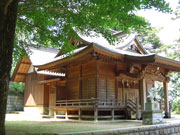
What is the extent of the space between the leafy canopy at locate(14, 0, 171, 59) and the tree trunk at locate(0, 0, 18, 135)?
1.93m

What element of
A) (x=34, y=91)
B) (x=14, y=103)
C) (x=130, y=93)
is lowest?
(x=14, y=103)

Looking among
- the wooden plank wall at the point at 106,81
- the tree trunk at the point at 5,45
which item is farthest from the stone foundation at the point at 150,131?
the wooden plank wall at the point at 106,81

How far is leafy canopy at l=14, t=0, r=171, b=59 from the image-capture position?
23.7 ft

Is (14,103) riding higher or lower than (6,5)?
lower

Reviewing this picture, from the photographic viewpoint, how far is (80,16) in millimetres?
8391

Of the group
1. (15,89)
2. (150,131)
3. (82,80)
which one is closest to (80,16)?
(150,131)

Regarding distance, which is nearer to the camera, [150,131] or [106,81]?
[150,131]

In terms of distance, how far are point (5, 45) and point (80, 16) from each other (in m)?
3.58

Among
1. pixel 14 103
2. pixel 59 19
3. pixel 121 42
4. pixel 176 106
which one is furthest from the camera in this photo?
pixel 14 103

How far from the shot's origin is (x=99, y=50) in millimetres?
11914

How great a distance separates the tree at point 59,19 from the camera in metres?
5.80

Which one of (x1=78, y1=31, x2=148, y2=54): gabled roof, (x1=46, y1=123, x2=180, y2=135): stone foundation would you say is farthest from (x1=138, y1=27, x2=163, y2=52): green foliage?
(x1=46, y1=123, x2=180, y2=135): stone foundation

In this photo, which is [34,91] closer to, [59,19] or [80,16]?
[59,19]

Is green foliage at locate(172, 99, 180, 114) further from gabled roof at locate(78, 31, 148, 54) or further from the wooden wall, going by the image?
the wooden wall
